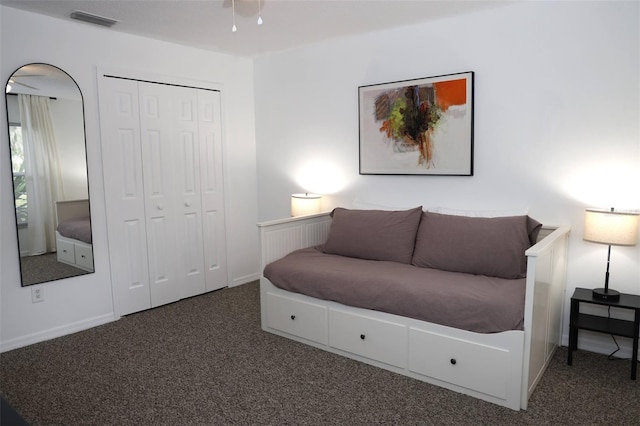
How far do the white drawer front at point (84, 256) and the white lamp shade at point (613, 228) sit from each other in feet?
11.2

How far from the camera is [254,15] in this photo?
3.07 m

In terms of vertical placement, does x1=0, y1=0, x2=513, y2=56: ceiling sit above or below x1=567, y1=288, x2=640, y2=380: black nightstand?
above

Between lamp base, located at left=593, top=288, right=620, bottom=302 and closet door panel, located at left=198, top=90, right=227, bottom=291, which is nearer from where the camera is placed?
lamp base, located at left=593, top=288, right=620, bottom=302

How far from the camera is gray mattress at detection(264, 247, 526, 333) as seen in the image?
7.33 ft

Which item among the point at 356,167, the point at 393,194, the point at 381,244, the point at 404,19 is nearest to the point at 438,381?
the point at 381,244

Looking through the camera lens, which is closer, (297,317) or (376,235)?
(297,317)

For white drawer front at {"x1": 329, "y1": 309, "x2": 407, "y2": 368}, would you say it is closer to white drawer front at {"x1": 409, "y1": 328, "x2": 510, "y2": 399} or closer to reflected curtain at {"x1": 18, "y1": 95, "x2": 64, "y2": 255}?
white drawer front at {"x1": 409, "y1": 328, "x2": 510, "y2": 399}

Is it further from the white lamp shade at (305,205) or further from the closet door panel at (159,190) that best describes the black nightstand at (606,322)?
the closet door panel at (159,190)

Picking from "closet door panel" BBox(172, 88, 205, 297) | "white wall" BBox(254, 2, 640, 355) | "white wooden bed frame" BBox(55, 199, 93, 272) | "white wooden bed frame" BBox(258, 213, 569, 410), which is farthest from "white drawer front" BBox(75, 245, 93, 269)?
"white wall" BBox(254, 2, 640, 355)

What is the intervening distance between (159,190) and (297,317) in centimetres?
167

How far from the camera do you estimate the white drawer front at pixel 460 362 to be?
2.21 meters

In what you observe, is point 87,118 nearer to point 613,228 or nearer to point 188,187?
point 188,187

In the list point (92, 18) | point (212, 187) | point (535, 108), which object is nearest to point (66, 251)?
point (212, 187)

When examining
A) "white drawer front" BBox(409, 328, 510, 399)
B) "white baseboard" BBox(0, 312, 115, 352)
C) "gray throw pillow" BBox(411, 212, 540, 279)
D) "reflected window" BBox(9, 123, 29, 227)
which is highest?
"reflected window" BBox(9, 123, 29, 227)
